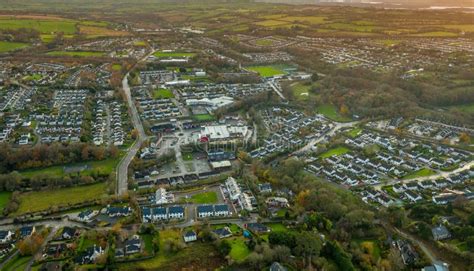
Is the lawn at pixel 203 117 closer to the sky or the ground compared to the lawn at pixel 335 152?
closer to the sky

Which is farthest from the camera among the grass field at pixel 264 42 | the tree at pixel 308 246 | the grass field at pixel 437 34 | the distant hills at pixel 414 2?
the distant hills at pixel 414 2

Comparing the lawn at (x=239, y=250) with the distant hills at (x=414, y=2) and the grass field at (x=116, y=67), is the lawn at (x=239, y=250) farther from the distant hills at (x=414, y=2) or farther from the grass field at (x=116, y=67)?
the distant hills at (x=414, y=2)

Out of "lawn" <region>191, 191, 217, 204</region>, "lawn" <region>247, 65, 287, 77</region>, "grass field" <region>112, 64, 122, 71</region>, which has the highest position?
"grass field" <region>112, 64, 122, 71</region>

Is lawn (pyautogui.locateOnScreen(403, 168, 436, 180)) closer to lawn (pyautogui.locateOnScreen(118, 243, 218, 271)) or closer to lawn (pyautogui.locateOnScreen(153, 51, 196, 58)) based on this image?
lawn (pyautogui.locateOnScreen(118, 243, 218, 271))

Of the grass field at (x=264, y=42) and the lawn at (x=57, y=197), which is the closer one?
the lawn at (x=57, y=197)

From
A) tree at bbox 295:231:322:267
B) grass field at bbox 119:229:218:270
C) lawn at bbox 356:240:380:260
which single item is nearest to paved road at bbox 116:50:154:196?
grass field at bbox 119:229:218:270

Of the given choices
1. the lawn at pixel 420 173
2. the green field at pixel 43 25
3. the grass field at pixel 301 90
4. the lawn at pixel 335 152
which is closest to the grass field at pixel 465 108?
the lawn at pixel 420 173

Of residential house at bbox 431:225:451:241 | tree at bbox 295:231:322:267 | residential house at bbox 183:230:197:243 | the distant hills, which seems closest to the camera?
tree at bbox 295:231:322:267
